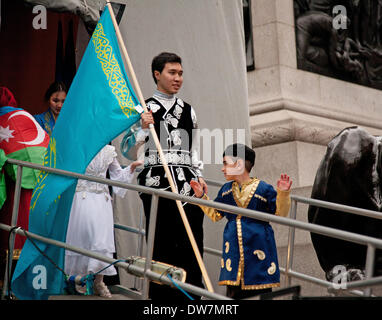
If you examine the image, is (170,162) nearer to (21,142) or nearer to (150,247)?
(150,247)

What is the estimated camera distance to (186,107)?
6906 mm

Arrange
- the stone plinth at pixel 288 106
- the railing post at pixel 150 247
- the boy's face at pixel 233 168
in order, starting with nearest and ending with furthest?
the railing post at pixel 150 247, the boy's face at pixel 233 168, the stone plinth at pixel 288 106

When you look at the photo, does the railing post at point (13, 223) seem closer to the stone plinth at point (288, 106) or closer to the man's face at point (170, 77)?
the man's face at point (170, 77)

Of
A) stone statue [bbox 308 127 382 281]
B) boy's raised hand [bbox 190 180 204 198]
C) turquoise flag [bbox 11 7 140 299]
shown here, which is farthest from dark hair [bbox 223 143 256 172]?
stone statue [bbox 308 127 382 281]

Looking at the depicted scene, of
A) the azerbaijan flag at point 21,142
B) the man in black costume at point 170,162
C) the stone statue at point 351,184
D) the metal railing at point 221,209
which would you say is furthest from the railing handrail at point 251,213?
the stone statue at point 351,184

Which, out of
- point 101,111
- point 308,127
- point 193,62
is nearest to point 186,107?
point 101,111

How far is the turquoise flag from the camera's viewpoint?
663 centimetres

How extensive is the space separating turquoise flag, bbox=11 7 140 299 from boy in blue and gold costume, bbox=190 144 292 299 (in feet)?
2.78

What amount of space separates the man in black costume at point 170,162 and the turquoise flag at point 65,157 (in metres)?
0.19

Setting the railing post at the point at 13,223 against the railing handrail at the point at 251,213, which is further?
the railing post at the point at 13,223

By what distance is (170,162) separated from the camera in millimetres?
6703

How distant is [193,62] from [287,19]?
2330 mm

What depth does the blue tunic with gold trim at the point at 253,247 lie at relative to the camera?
6.30 m

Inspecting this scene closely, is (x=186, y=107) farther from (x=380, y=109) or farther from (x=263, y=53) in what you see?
(x=380, y=109)
